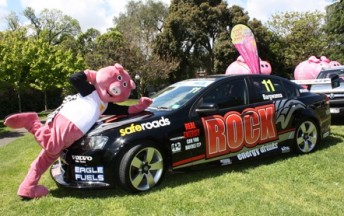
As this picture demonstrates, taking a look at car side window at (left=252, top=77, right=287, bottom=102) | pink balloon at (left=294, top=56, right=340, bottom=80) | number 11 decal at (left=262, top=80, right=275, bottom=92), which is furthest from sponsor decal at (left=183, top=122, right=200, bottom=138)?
pink balloon at (left=294, top=56, right=340, bottom=80)

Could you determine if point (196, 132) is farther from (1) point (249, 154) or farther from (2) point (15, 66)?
(2) point (15, 66)

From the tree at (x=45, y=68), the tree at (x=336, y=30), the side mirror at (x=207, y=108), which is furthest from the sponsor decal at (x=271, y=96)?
the tree at (x=336, y=30)

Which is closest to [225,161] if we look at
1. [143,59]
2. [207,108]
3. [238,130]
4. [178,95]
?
[238,130]

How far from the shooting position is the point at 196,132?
5.45 m

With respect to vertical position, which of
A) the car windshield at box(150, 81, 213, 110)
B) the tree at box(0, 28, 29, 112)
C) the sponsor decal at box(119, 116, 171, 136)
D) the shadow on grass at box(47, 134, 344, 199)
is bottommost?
the shadow on grass at box(47, 134, 344, 199)

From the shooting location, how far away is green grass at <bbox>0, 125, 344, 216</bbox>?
448 centimetres

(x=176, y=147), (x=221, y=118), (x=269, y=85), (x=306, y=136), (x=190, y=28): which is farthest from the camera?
(x=190, y=28)

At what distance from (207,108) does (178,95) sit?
71 cm

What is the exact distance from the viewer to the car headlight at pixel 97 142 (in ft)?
16.0

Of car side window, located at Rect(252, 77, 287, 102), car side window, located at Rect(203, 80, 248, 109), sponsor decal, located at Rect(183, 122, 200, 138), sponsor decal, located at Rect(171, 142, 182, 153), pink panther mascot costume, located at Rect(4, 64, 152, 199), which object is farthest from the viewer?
car side window, located at Rect(252, 77, 287, 102)

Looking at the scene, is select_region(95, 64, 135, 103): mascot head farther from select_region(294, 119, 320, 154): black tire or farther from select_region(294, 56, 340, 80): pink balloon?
select_region(294, 56, 340, 80): pink balloon

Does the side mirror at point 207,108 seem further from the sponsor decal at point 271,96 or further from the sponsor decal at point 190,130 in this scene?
the sponsor decal at point 271,96

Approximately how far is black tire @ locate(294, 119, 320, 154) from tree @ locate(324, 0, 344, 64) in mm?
29436

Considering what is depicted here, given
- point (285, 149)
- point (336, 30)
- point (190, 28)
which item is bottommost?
point (285, 149)
